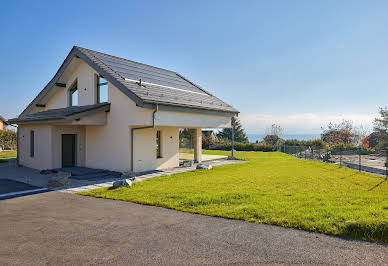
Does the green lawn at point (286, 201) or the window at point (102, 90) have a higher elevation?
the window at point (102, 90)

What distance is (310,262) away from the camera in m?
3.56

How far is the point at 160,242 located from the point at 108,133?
9.62 metres

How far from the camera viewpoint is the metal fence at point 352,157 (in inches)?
587

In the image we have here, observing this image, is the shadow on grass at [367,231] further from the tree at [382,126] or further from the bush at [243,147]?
the tree at [382,126]

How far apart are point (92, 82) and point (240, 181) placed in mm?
9227

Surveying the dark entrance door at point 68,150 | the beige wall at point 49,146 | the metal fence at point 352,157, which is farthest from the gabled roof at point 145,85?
the metal fence at point 352,157

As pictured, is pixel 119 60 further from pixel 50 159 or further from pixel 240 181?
pixel 240 181

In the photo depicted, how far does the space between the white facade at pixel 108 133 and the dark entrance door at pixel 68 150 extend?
35 centimetres

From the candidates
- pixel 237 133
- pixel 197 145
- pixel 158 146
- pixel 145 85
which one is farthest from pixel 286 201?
pixel 237 133

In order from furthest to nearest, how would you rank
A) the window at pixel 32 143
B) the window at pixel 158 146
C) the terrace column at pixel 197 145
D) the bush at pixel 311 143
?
the bush at pixel 311 143 < the terrace column at pixel 197 145 < the window at pixel 32 143 < the window at pixel 158 146

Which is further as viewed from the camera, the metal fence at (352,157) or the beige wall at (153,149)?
the metal fence at (352,157)

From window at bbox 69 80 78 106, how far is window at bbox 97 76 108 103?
218cm

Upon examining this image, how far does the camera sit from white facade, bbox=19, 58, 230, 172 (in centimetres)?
1227

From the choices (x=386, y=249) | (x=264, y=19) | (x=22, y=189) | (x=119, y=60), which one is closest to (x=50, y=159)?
(x=22, y=189)
